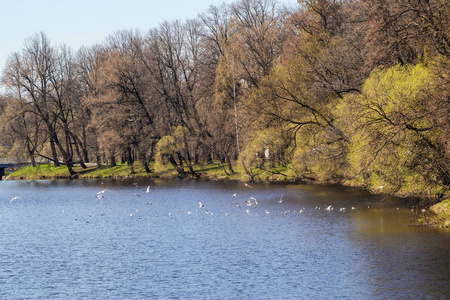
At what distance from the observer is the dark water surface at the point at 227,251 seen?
60.6ft

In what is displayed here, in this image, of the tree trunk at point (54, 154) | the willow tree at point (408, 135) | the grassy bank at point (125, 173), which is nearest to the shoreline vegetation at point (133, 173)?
the grassy bank at point (125, 173)

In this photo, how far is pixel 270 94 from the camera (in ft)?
153

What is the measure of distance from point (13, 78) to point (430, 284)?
66.8 metres

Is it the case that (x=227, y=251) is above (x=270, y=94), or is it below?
below

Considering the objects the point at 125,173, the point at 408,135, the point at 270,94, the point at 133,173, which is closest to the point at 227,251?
the point at 408,135

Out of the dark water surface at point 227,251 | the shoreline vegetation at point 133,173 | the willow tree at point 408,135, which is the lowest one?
the dark water surface at point 227,251

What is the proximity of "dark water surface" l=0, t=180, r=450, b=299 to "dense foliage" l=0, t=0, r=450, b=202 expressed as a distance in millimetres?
4223

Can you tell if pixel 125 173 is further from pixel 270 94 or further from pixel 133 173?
pixel 270 94

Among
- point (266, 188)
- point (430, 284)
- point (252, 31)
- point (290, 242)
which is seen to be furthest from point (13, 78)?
point (430, 284)

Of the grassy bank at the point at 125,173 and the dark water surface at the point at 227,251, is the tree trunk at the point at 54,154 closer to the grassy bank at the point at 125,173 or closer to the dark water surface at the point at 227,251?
the grassy bank at the point at 125,173

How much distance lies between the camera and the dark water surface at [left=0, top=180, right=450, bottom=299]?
727 inches

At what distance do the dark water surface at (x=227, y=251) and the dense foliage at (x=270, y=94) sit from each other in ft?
13.9

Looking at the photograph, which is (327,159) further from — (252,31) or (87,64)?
(87,64)

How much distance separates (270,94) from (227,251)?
969 inches
